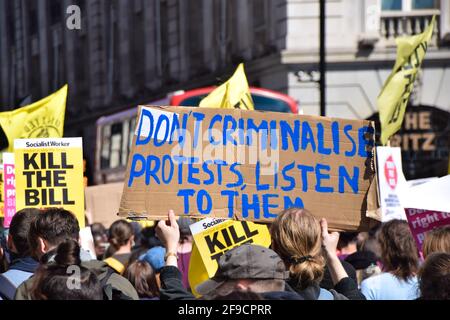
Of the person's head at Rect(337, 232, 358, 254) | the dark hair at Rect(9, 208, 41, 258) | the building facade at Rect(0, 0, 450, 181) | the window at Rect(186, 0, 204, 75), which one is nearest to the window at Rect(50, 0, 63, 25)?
the building facade at Rect(0, 0, 450, 181)

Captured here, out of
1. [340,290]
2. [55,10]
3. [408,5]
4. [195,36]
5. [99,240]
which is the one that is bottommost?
[99,240]

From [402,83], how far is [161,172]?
6.44m

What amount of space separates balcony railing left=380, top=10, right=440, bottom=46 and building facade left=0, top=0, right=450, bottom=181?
0.02 meters

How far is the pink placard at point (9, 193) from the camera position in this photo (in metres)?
8.84

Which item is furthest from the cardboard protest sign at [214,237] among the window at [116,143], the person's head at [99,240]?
the window at [116,143]

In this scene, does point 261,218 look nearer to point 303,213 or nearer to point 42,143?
point 303,213

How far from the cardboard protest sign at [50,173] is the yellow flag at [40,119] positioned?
79.0 inches

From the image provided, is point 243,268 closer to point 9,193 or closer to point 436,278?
point 436,278

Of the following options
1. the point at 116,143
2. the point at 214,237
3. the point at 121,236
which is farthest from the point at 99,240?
the point at 116,143

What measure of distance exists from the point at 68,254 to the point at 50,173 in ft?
9.60

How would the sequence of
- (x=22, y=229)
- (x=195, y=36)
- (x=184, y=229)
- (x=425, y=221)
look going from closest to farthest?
1. (x=22, y=229)
2. (x=425, y=221)
3. (x=184, y=229)
4. (x=195, y=36)

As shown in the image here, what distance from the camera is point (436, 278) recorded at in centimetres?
493

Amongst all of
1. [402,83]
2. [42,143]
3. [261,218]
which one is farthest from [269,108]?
[261,218]

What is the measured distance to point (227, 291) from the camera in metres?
4.63
